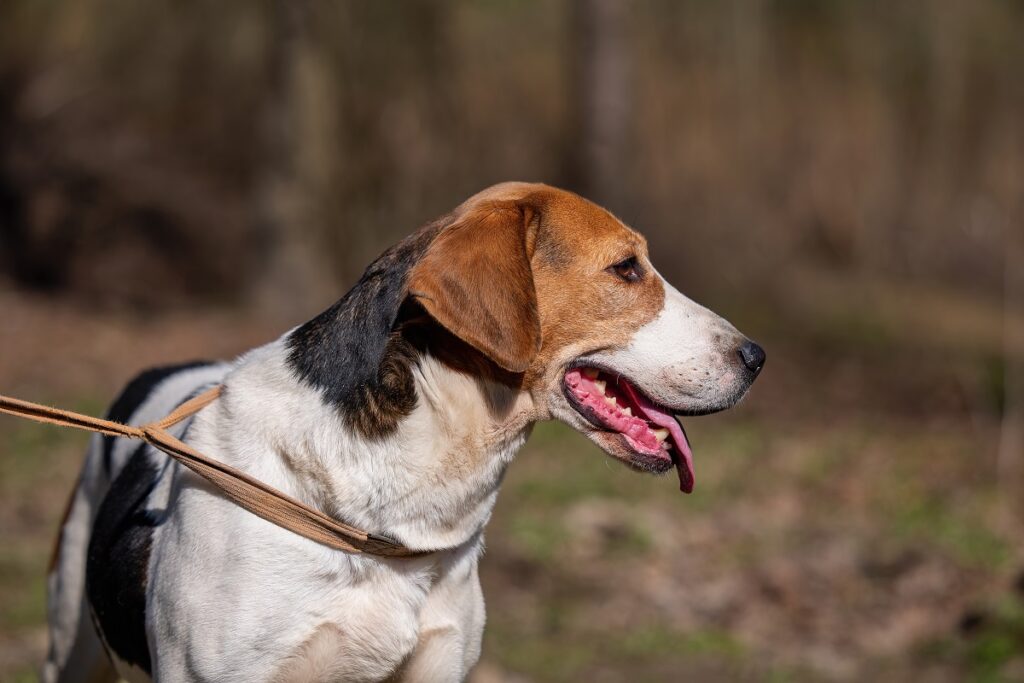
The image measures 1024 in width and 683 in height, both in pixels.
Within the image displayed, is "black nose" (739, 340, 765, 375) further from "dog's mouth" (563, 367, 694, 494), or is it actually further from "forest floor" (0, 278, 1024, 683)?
"forest floor" (0, 278, 1024, 683)

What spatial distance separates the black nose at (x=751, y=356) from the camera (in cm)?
373

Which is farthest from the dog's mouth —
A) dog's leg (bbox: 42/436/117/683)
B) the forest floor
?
the forest floor

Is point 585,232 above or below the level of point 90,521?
above

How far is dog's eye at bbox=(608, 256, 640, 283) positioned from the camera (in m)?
3.69

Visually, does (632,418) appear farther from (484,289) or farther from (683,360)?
(484,289)

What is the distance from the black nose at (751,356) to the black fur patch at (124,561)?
1.76 metres

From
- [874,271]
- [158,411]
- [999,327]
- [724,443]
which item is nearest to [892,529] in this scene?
[724,443]

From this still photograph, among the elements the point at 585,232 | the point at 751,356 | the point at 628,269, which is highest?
the point at 585,232

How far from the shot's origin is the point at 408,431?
11.2 ft

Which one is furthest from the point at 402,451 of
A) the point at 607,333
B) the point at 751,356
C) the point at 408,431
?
the point at 751,356

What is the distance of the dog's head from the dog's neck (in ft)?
0.54

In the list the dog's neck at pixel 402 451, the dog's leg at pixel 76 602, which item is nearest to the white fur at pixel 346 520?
the dog's neck at pixel 402 451

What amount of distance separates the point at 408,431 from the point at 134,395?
153cm

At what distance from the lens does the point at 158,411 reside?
13.9 feet
